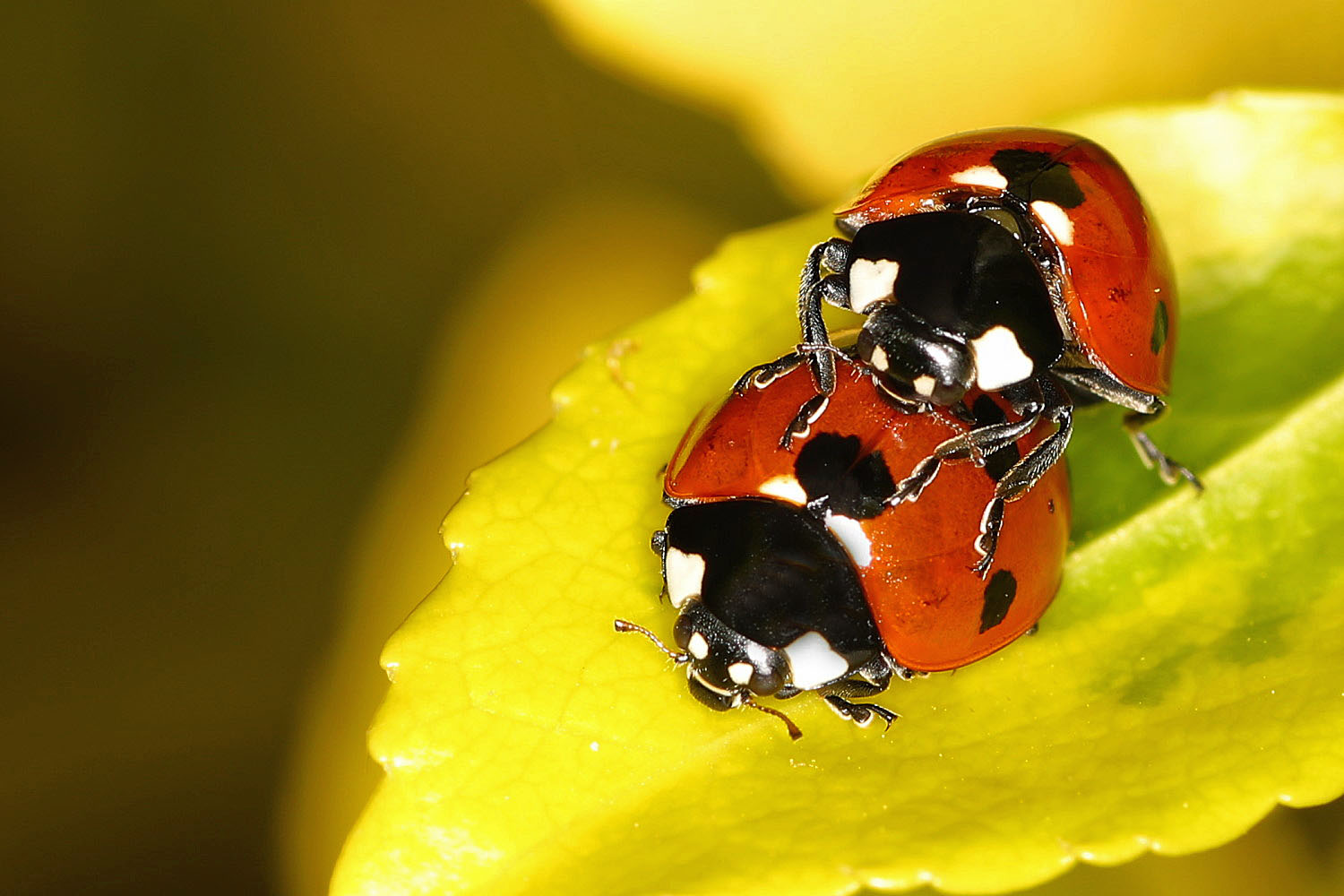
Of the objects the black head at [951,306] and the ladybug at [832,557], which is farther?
the black head at [951,306]

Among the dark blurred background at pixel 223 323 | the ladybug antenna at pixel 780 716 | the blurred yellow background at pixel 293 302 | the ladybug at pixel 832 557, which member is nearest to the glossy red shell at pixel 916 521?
the ladybug at pixel 832 557

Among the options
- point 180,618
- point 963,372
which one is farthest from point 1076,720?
point 180,618

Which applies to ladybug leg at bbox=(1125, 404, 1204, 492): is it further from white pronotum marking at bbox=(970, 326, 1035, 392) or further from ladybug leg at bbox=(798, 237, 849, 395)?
ladybug leg at bbox=(798, 237, 849, 395)

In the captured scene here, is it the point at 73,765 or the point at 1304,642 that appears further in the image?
the point at 73,765

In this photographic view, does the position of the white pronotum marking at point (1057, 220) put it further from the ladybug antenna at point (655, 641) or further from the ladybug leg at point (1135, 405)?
the ladybug antenna at point (655, 641)

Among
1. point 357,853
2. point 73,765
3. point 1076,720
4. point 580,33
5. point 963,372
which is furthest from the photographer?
point 580,33

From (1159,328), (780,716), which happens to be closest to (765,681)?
(780,716)

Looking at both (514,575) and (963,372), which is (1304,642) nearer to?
(963,372)
